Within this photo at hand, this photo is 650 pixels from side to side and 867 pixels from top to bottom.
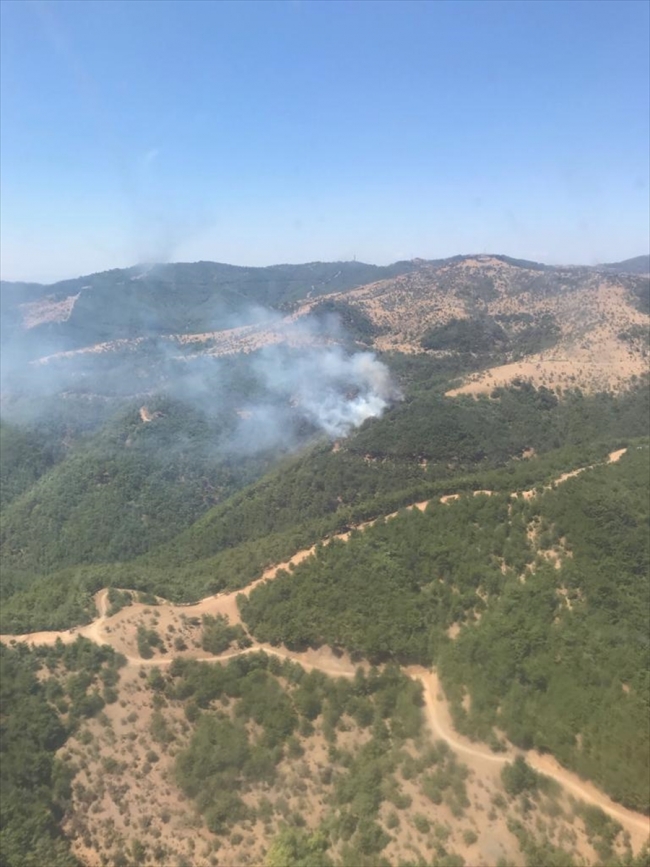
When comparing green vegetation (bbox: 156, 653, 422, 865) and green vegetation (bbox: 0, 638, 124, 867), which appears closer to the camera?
green vegetation (bbox: 0, 638, 124, 867)

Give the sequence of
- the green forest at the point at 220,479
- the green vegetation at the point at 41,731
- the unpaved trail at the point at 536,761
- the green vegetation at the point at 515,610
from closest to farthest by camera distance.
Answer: the green vegetation at the point at 41,731 < the unpaved trail at the point at 536,761 < the green vegetation at the point at 515,610 < the green forest at the point at 220,479

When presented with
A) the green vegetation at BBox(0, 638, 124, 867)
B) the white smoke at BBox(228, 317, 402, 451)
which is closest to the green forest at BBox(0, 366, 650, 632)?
the white smoke at BBox(228, 317, 402, 451)

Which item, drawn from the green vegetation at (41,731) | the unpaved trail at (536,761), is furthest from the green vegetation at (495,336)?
the green vegetation at (41,731)

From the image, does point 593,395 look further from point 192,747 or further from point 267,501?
point 192,747

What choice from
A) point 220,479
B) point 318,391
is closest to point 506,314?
point 318,391

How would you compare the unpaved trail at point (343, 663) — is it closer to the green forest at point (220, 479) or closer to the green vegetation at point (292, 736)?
the green vegetation at point (292, 736)

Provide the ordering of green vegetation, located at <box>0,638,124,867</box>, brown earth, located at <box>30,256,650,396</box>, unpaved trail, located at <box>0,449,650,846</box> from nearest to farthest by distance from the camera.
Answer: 1. green vegetation, located at <box>0,638,124,867</box>
2. unpaved trail, located at <box>0,449,650,846</box>
3. brown earth, located at <box>30,256,650,396</box>

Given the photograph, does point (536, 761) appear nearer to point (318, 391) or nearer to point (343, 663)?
point (343, 663)

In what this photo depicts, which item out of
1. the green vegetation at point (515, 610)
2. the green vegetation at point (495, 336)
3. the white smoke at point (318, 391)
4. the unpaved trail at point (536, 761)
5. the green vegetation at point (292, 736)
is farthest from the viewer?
the green vegetation at point (495, 336)

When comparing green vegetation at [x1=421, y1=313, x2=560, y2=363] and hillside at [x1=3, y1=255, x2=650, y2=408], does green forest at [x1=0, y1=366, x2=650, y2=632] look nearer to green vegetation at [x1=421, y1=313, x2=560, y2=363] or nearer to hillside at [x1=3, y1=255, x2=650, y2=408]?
hillside at [x1=3, y1=255, x2=650, y2=408]
